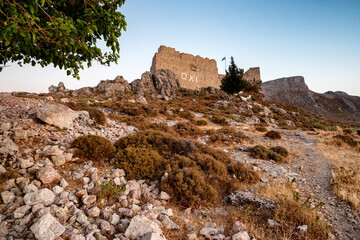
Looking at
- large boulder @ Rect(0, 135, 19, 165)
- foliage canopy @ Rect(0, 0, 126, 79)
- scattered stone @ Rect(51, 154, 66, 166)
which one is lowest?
scattered stone @ Rect(51, 154, 66, 166)

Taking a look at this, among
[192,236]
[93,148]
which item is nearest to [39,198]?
[93,148]

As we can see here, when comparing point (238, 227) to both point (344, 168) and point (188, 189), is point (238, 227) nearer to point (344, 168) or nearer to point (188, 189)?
point (188, 189)

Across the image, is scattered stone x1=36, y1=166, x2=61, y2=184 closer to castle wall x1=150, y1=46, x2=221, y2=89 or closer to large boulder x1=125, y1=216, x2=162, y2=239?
large boulder x1=125, y1=216, x2=162, y2=239

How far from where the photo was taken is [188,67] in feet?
144

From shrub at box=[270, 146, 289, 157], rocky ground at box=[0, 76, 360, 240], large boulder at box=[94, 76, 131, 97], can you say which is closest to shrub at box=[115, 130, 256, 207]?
rocky ground at box=[0, 76, 360, 240]

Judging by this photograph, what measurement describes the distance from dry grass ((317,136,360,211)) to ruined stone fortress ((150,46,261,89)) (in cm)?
3536

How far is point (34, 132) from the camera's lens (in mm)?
5125

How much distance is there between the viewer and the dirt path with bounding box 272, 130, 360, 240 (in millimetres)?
3283

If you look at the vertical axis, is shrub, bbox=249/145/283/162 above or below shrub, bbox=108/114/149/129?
below

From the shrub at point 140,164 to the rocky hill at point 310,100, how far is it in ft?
193

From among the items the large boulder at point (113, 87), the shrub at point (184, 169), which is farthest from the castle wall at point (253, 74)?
the shrub at point (184, 169)

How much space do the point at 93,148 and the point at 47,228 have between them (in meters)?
2.76

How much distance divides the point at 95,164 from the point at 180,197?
253 centimetres

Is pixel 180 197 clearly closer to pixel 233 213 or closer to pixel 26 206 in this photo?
pixel 233 213
